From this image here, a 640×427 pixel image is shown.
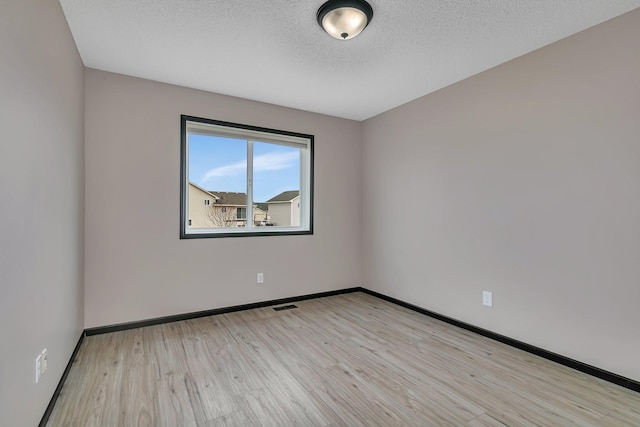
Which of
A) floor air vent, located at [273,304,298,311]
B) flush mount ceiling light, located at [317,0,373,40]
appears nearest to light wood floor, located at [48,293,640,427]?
floor air vent, located at [273,304,298,311]

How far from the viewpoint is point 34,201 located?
151 cm

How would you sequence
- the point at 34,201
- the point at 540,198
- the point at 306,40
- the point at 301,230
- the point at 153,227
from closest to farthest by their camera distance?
the point at 34,201 < the point at 306,40 < the point at 540,198 < the point at 153,227 < the point at 301,230

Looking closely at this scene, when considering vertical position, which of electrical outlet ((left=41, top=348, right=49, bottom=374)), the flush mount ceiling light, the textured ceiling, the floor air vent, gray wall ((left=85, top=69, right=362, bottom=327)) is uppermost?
the textured ceiling

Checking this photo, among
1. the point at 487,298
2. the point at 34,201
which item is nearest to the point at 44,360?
the point at 34,201

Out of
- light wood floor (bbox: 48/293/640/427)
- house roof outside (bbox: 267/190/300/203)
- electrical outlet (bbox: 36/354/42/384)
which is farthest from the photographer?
house roof outside (bbox: 267/190/300/203)

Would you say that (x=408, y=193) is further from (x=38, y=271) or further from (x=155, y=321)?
(x=38, y=271)

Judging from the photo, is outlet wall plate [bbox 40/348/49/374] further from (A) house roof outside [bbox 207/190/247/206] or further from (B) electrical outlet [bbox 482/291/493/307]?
(B) electrical outlet [bbox 482/291/493/307]

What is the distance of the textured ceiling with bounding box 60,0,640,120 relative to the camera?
76.9 inches

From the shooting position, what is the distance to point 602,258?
2.11 meters

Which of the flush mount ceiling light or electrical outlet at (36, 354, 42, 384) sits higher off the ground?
the flush mount ceiling light

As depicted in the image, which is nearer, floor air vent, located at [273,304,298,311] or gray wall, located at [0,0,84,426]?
gray wall, located at [0,0,84,426]

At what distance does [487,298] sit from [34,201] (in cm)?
334

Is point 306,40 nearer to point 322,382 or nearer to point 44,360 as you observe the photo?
point 322,382

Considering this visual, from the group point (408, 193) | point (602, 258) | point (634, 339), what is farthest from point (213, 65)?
point (634, 339)
